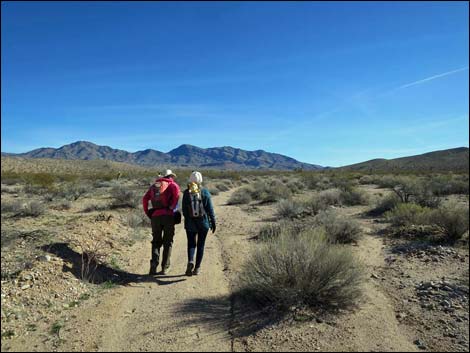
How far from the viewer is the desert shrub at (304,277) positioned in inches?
224

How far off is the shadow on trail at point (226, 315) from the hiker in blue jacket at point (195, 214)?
1.43m

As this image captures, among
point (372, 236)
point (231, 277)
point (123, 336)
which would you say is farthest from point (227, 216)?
point (123, 336)

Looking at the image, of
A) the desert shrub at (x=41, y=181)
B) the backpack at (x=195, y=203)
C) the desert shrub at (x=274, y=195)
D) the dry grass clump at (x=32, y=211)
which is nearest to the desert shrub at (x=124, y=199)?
the dry grass clump at (x=32, y=211)

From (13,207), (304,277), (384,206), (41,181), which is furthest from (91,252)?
(41,181)

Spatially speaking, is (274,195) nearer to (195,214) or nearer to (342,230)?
(342,230)

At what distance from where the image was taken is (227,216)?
17000 mm

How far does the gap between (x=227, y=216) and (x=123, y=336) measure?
39.9 ft

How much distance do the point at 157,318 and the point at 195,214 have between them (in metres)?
2.32

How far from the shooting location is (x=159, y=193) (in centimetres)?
741

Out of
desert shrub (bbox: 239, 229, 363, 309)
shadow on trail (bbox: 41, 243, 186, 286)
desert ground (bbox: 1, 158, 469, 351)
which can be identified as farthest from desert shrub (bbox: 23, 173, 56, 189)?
desert shrub (bbox: 239, 229, 363, 309)

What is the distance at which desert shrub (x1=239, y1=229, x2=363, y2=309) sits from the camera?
18.6 feet

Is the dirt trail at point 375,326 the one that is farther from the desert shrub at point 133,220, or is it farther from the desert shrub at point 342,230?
the desert shrub at point 133,220

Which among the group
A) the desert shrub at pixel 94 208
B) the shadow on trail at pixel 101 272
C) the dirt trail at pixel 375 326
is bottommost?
the dirt trail at pixel 375 326

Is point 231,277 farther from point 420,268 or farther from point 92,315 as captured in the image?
point 420,268
